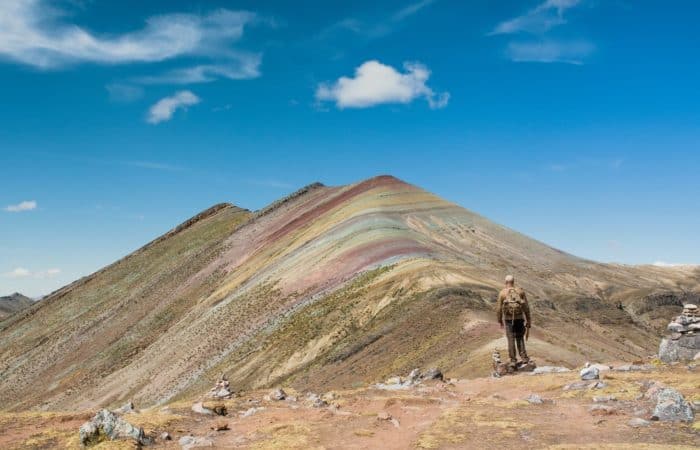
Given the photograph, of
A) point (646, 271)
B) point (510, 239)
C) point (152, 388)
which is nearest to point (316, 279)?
point (152, 388)

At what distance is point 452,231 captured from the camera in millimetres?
71062

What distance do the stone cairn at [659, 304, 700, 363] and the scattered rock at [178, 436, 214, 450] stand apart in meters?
15.6

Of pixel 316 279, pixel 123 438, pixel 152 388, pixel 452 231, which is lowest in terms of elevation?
pixel 152 388

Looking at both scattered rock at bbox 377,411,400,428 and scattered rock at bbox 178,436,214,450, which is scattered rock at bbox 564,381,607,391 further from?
scattered rock at bbox 178,436,214,450

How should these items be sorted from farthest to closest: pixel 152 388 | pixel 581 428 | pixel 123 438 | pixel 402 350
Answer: pixel 152 388, pixel 402 350, pixel 123 438, pixel 581 428

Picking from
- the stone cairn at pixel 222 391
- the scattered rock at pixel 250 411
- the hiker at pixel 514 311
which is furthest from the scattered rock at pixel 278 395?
the hiker at pixel 514 311

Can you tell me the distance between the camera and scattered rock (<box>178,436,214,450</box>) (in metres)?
14.2

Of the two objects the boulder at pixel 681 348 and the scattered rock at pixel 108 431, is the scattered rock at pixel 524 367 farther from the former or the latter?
the scattered rock at pixel 108 431

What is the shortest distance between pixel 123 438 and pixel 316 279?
39.3 metres

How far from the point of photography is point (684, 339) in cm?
1939

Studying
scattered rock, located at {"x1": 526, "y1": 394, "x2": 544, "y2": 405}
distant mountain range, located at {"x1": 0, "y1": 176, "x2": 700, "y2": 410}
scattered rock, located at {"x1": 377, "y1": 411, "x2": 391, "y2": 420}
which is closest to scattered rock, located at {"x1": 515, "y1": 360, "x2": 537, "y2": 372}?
distant mountain range, located at {"x1": 0, "y1": 176, "x2": 700, "y2": 410}

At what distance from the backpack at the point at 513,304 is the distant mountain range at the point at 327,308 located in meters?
4.90

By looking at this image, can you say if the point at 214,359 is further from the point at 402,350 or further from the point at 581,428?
the point at 581,428

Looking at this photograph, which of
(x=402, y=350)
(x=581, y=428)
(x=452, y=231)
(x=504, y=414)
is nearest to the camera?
(x=581, y=428)
